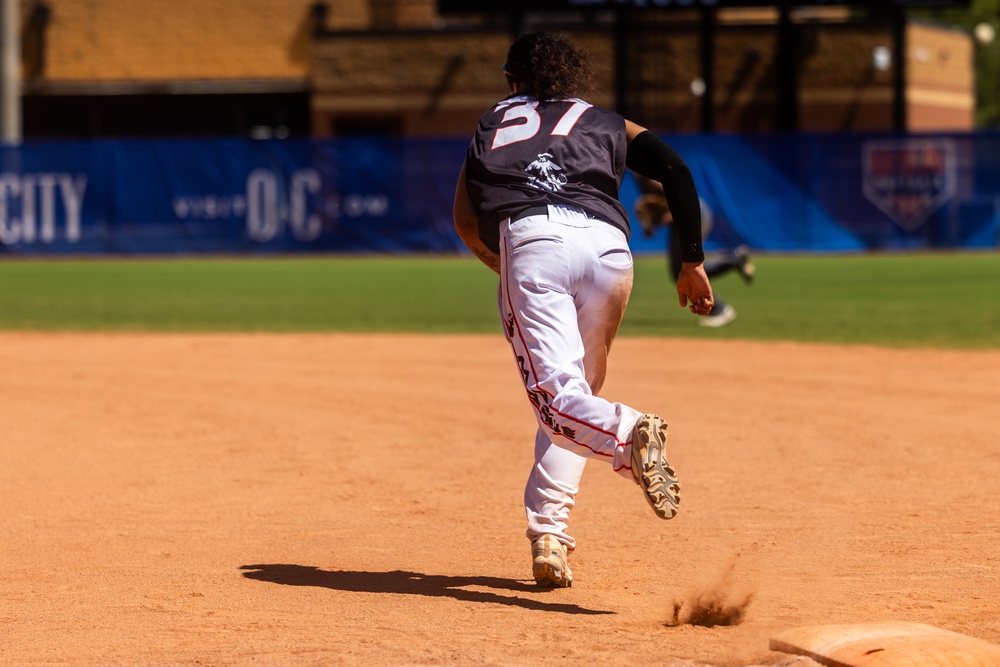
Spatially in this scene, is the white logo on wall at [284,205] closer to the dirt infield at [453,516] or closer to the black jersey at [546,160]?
the dirt infield at [453,516]

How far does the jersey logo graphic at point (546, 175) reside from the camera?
441 cm

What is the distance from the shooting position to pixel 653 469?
402 cm

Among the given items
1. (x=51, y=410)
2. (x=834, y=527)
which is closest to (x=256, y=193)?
(x=51, y=410)

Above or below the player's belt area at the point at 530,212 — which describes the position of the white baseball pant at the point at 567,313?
below

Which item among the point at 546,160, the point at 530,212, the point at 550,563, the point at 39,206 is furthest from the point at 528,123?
the point at 39,206

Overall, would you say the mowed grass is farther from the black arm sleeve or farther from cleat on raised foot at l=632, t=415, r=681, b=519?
cleat on raised foot at l=632, t=415, r=681, b=519

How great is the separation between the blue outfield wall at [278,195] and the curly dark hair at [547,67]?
2135 centimetres

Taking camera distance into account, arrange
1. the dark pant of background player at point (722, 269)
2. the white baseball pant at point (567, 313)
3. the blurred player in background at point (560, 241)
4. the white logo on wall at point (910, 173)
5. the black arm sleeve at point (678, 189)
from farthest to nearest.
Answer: the white logo on wall at point (910, 173) < the dark pant of background player at point (722, 269) < the black arm sleeve at point (678, 189) < the blurred player in background at point (560, 241) < the white baseball pant at point (567, 313)

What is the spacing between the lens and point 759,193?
25.9 metres

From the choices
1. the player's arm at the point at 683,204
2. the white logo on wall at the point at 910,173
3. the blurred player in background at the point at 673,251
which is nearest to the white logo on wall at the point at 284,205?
the white logo on wall at the point at 910,173

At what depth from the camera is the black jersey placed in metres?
4.42

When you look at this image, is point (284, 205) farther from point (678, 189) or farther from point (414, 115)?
point (678, 189)

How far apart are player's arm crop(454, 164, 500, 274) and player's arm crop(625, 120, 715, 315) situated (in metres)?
0.55

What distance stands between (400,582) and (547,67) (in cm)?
175
